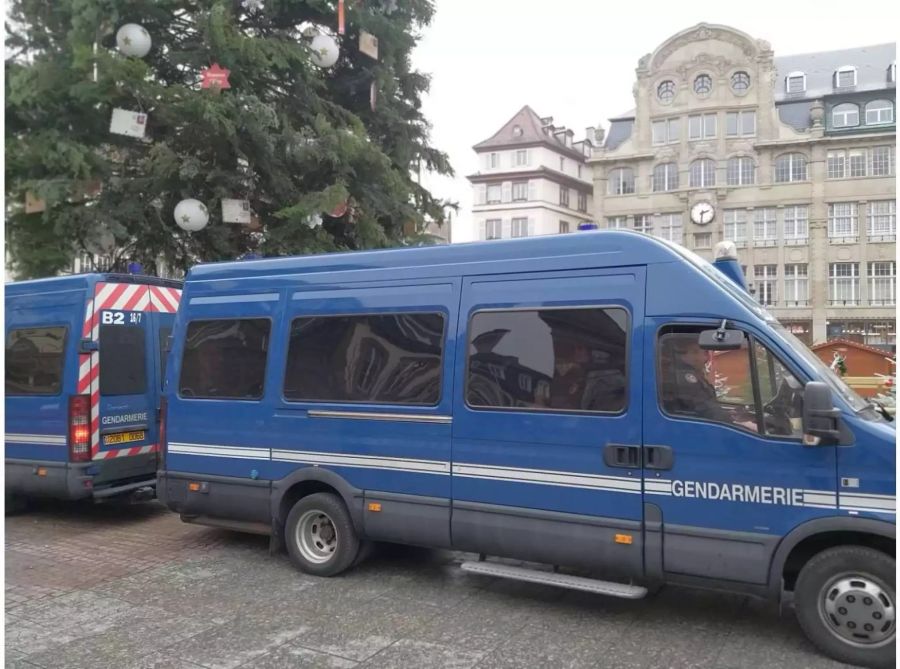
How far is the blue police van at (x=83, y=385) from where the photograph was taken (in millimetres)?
8070

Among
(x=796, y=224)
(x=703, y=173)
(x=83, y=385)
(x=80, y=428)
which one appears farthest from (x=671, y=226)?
(x=80, y=428)

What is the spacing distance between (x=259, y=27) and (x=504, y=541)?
952 centimetres

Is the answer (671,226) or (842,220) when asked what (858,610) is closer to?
(842,220)

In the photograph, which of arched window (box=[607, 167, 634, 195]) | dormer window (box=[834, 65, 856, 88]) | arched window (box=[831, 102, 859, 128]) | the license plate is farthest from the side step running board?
dormer window (box=[834, 65, 856, 88])

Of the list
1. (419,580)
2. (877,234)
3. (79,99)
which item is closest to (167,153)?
(79,99)

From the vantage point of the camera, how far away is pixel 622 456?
16.9 ft

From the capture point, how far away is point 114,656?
191 inches

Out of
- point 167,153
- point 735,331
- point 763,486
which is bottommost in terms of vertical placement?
point 763,486

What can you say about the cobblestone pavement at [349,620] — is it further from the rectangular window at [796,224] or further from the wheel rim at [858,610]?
the rectangular window at [796,224]

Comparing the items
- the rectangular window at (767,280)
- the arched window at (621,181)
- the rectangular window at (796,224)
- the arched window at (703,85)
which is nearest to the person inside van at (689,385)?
the rectangular window at (767,280)

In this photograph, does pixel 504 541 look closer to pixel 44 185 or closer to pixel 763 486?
pixel 763 486

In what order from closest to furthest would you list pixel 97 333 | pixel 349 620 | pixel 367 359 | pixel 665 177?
1. pixel 349 620
2. pixel 367 359
3. pixel 97 333
4. pixel 665 177

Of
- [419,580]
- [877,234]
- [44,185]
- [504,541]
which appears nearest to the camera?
[504,541]

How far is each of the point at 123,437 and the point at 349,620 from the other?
4.21m
